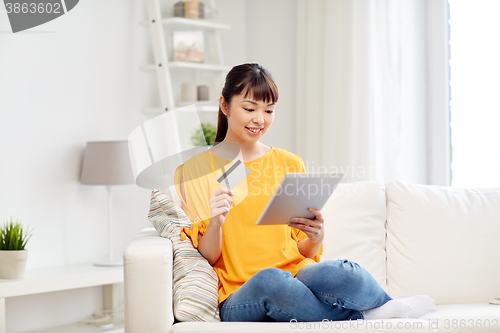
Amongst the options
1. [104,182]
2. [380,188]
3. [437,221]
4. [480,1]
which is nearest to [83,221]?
[104,182]

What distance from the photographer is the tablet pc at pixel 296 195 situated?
4.46 ft

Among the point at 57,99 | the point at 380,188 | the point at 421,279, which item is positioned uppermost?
the point at 57,99

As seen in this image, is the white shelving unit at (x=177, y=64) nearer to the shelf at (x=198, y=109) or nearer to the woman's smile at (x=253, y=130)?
the shelf at (x=198, y=109)

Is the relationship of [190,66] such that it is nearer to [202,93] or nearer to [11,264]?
[202,93]

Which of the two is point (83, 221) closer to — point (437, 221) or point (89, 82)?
point (89, 82)

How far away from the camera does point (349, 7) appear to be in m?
2.92

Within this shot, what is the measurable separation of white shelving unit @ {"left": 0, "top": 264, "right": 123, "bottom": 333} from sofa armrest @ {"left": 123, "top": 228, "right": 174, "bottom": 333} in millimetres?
1181

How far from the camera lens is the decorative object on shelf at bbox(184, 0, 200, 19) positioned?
304cm

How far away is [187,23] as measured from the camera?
2988mm

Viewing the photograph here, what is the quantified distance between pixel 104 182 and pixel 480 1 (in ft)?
7.18

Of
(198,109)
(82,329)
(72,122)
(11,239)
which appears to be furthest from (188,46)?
(82,329)

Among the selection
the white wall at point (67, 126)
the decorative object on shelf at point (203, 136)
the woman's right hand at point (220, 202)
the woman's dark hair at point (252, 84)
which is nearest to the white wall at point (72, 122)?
the white wall at point (67, 126)

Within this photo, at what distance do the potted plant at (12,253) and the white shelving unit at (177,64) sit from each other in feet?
3.36

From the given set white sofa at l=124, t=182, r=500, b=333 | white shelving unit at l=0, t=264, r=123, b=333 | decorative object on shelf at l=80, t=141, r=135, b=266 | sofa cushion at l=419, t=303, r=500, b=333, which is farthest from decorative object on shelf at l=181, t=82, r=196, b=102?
sofa cushion at l=419, t=303, r=500, b=333
